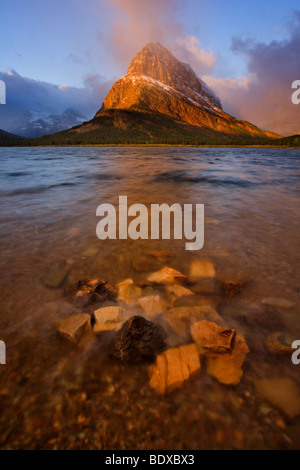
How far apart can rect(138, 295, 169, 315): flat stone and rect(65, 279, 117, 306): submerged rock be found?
0.48 metres

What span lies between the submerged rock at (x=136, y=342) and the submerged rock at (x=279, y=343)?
1.27 m

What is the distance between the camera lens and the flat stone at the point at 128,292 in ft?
10.3

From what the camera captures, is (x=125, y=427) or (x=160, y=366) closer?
(x=125, y=427)

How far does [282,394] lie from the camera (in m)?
1.95

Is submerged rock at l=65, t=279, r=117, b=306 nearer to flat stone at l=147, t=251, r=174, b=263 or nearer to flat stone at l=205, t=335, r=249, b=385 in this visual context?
flat stone at l=147, t=251, r=174, b=263

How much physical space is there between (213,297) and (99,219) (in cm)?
460

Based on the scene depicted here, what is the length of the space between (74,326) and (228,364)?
5.97ft

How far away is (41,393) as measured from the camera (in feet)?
6.44

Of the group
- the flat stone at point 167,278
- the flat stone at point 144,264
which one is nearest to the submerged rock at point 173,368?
the flat stone at point 167,278

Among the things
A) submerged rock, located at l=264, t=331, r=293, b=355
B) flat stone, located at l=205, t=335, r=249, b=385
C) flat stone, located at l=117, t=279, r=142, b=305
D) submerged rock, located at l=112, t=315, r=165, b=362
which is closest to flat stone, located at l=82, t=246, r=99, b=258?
flat stone, located at l=117, t=279, r=142, b=305

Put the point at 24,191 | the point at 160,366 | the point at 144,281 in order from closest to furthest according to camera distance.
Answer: the point at 160,366 < the point at 144,281 < the point at 24,191

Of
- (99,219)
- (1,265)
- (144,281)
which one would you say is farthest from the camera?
(99,219)
